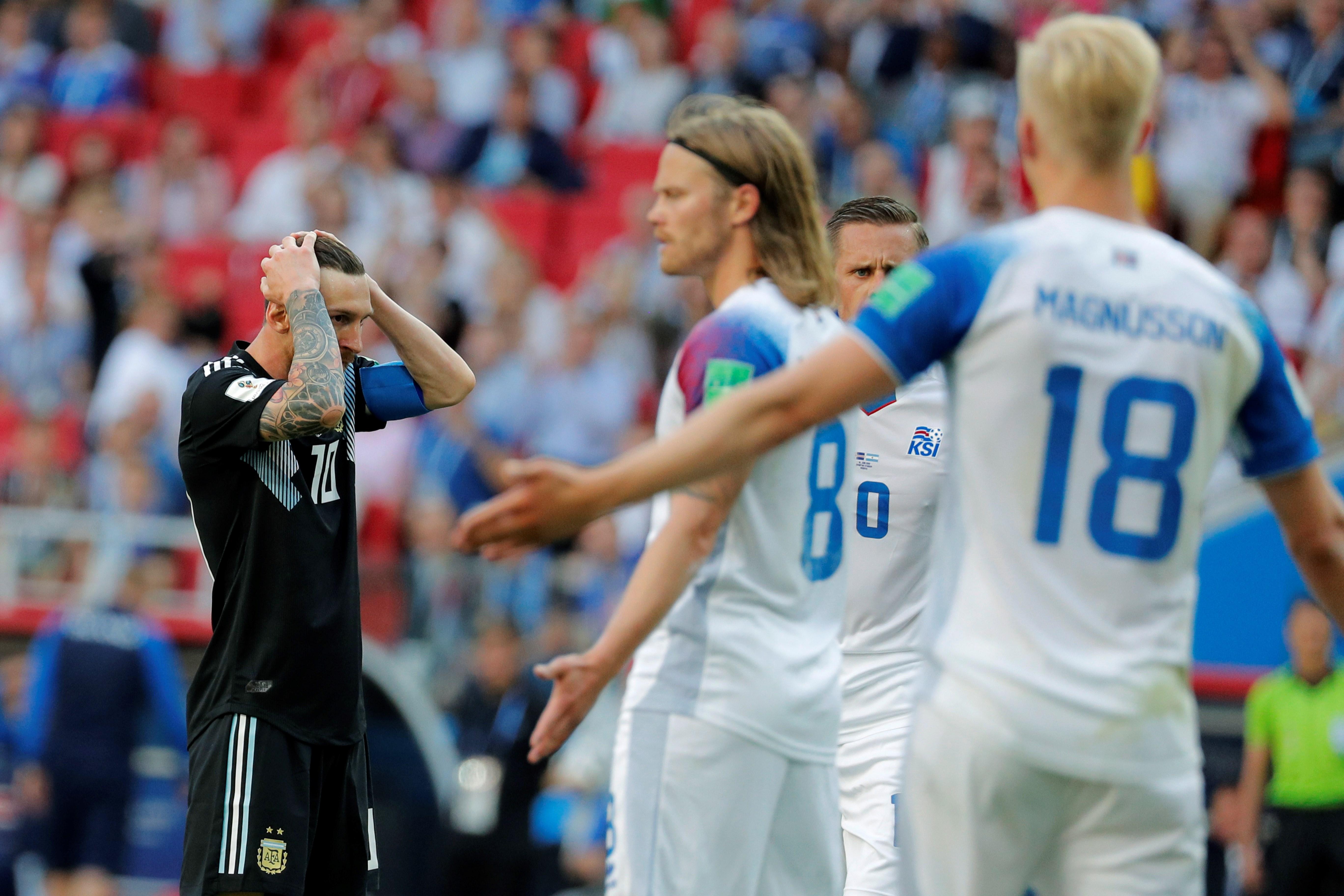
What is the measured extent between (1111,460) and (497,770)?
8284 millimetres

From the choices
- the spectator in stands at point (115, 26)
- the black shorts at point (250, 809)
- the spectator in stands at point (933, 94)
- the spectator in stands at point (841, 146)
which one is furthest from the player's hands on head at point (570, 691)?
the spectator in stands at point (115, 26)

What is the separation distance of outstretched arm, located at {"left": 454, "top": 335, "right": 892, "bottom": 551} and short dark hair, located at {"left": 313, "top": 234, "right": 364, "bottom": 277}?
2.05 m

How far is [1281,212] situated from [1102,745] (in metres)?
11.4

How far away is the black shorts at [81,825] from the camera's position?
10453 millimetres

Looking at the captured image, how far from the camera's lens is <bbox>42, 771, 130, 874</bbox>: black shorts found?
→ 10453 millimetres

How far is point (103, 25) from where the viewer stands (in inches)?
694

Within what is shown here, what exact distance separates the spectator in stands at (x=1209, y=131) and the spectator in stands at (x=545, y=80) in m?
6.01

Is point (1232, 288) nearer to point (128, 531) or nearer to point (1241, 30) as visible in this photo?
point (128, 531)

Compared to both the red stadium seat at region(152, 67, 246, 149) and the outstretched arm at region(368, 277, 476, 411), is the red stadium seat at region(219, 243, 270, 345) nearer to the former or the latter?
the red stadium seat at region(152, 67, 246, 149)

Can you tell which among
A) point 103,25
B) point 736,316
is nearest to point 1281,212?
point 736,316

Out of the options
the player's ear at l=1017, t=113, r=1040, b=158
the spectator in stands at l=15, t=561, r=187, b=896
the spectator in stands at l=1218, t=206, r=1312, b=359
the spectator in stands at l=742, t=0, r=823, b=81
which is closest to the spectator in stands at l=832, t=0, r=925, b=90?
the spectator in stands at l=742, t=0, r=823, b=81

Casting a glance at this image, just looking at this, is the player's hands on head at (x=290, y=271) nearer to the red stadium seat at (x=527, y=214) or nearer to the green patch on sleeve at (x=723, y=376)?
the green patch on sleeve at (x=723, y=376)

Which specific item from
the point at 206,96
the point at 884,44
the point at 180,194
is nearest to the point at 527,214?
the point at 180,194

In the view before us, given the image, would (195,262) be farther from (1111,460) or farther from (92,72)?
(1111,460)
